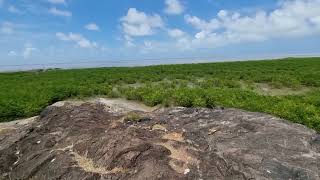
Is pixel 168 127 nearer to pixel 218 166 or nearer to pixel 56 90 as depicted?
pixel 218 166

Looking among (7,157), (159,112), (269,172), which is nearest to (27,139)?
(7,157)

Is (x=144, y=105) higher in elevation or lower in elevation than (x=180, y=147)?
lower

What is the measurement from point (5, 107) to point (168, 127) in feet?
45.5

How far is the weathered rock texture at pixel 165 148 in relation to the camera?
8016 millimetres

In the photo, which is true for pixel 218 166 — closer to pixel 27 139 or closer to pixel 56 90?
pixel 27 139

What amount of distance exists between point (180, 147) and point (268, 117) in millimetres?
2890

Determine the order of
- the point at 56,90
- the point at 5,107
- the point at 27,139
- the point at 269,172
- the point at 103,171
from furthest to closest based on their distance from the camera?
1. the point at 56,90
2. the point at 5,107
3. the point at 27,139
4. the point at 103,171
5. the point at 269,172

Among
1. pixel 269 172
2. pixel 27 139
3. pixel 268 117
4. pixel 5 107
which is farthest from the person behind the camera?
pixel 5 107

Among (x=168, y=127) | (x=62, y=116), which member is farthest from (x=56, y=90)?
(x=168, y=127)

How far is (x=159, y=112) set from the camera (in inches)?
483

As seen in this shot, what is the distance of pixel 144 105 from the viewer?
2281 cm

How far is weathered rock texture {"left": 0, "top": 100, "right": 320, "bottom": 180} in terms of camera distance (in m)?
8.02

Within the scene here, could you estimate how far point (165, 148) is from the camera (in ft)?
28.7

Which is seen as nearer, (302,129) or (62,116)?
(302,129)
